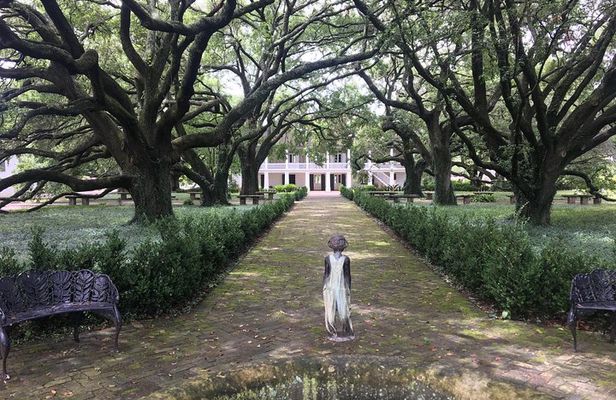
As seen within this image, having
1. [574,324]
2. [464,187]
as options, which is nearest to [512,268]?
[574,324]

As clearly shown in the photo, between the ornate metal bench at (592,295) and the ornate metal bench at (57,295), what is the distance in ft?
16.3

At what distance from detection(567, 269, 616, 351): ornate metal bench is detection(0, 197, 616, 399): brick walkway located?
1.15 ft

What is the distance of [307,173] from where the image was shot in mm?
63875

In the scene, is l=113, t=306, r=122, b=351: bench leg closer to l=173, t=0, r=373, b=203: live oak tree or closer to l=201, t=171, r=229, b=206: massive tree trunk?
l=173, t=0, r=373, b=203: live oak tree

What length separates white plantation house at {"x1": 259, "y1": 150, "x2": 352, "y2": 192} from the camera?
63531 mm

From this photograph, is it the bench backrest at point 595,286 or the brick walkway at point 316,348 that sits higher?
the bench backrest at point 595,286

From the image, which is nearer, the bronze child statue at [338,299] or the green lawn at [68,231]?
the bronze child statue at [338,299]

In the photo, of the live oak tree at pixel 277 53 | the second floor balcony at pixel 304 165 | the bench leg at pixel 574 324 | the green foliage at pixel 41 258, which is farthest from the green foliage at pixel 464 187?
the green foliage at pixel 41 258

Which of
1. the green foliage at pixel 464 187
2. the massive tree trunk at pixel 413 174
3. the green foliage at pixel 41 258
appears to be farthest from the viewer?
the green foliage at pixel 464 187

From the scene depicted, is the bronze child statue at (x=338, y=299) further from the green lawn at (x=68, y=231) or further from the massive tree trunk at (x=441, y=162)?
the massive tree trunk at (x=441, y=162)

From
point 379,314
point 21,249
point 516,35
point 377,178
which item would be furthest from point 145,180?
point 377,178

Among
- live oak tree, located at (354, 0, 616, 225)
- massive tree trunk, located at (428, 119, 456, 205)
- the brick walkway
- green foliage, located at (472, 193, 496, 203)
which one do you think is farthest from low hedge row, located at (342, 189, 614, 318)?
green foliage, located at (472, 193, 496, 203)

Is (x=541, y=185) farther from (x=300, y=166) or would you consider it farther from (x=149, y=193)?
(x=300, y=166)

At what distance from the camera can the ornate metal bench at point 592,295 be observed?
4988mm
